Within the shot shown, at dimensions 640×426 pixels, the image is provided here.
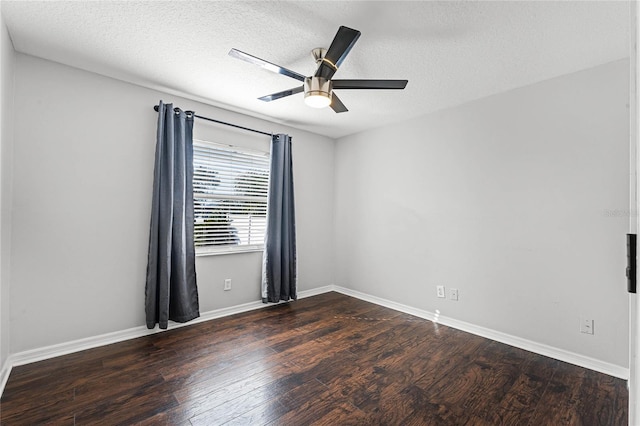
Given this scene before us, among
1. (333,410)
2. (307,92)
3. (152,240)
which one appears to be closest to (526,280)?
(333,410)

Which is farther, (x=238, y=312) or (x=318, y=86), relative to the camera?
(x=238, y=312)

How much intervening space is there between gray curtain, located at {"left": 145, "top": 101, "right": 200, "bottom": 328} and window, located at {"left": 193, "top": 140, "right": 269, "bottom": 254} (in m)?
0.20

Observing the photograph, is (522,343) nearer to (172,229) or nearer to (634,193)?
(634,193)

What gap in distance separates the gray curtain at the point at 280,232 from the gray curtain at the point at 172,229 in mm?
945

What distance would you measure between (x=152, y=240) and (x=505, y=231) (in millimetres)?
3376

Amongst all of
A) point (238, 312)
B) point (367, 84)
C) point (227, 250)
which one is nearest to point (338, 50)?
point (367, 84)

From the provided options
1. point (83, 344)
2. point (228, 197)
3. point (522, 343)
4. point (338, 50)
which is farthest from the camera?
point (228, 197)

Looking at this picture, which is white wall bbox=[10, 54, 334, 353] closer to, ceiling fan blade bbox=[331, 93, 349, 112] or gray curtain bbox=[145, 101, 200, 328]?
gray curtain bbox=[145, 101, 200, 328]

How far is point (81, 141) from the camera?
8.70ft

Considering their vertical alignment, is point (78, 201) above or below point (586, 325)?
above

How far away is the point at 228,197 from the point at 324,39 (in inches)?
82.5

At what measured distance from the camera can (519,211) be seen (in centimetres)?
286

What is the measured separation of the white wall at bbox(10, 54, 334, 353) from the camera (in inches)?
95.1

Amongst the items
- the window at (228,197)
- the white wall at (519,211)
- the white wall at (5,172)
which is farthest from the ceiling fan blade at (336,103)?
the white wall at (5,172)
